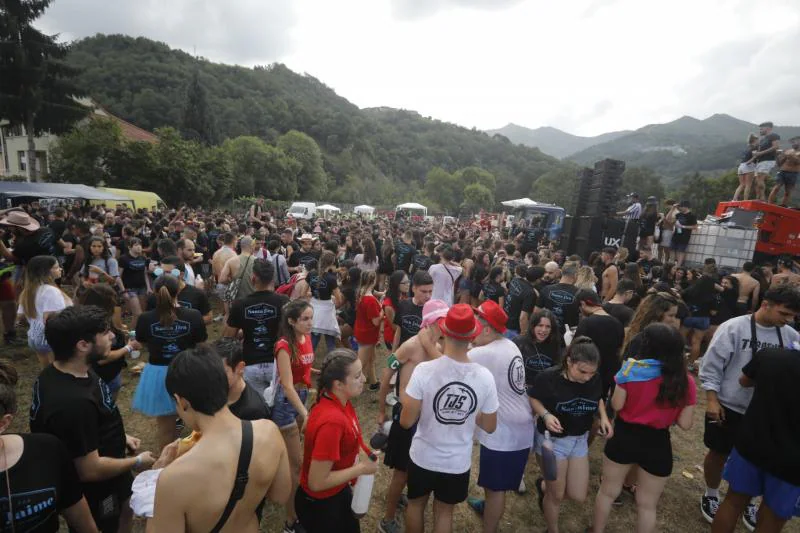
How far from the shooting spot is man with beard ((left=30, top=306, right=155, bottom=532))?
1946 mm

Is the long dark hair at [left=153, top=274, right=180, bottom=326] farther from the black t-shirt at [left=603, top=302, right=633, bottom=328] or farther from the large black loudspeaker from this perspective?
the large black loudspeaker

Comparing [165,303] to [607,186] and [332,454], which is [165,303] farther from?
[607,186]

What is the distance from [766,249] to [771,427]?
29.8 ft

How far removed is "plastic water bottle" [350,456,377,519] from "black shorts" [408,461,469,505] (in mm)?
497

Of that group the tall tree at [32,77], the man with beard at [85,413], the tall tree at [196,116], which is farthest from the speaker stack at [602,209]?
the tall tree at [196,116]

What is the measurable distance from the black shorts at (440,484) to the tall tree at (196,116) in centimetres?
6090

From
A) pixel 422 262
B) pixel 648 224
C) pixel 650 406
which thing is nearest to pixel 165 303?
pixel 650 406

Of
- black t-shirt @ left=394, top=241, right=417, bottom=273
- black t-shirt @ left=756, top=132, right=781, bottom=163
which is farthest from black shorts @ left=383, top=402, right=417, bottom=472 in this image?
black t-shirt @ left=756, top=132, right=781, bottom=163

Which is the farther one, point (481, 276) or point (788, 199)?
point (788, 199)

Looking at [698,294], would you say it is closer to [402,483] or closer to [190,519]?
[402,483]

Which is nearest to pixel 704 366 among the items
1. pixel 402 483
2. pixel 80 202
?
pixel 402 483

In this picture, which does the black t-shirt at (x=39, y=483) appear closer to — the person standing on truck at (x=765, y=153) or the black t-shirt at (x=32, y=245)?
the black t-shirt at (x=32, y=245)

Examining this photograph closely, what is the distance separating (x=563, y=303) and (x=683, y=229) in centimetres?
709

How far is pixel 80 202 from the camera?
19312 mm
